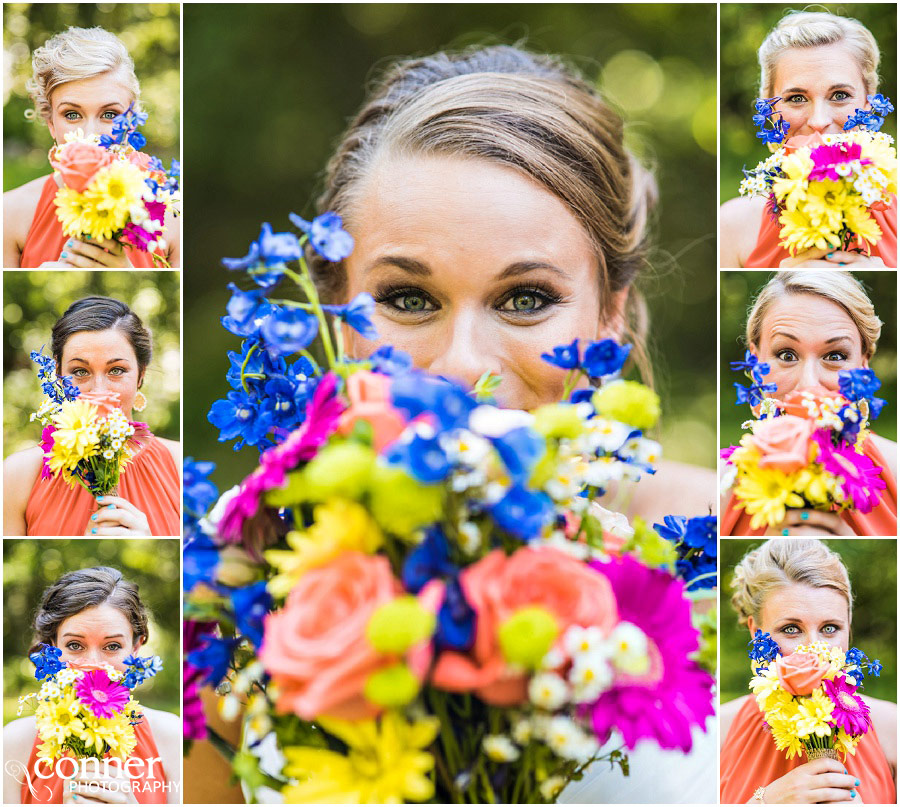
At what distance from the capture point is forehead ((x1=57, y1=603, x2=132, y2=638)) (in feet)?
4.29

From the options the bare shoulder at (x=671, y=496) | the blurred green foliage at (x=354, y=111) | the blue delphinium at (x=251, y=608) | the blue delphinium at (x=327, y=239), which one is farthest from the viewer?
the blurred green foliage at (x=354, y=111)

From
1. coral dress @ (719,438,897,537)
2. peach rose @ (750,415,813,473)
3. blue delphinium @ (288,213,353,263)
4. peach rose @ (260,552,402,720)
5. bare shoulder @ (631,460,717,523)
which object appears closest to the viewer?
peach rose @ (260,552,402,720)

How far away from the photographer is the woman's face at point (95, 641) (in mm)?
1303

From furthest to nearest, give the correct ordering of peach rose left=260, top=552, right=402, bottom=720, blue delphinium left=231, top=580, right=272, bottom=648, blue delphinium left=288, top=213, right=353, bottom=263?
blue delphinium left=288, top=213, right=353, bottom=263
blue delphinium left=231, top=580, right=272, bottom=648
peach rose left=260, top=552, right=402, bottom=720

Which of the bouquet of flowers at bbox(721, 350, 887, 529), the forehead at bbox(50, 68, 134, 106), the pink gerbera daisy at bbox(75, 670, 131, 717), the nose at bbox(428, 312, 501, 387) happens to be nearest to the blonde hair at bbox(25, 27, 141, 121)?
the forehead at bbox(50, 68, 134, 106)

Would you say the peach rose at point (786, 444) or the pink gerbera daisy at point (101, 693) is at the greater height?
the peach rose at point (786, 444)

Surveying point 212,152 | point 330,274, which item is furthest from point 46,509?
point 212,152

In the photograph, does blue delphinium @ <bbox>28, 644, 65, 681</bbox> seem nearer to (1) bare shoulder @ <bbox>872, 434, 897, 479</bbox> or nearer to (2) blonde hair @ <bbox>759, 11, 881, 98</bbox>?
(1) bare shoulder @ <bbox>872, 434, 897, 479</bbox>

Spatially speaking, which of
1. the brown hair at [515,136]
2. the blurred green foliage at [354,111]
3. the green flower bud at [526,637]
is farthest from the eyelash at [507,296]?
the blurred green foliage at [354,111]

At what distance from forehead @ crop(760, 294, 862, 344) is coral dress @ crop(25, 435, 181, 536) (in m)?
0.88

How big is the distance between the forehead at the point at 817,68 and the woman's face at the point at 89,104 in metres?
0.96

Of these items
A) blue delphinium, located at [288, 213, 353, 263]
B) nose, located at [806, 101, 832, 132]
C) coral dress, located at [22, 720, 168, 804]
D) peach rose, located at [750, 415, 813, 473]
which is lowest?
coral dress, located at [22, 720, 168, 804]

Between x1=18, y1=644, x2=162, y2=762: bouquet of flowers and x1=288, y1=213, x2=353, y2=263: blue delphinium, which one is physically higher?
x1=288, y1=213, x2=353, y2=263: blue delphinium

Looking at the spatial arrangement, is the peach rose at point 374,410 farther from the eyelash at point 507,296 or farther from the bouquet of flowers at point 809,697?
the bouquet of flowers at point 809,697
